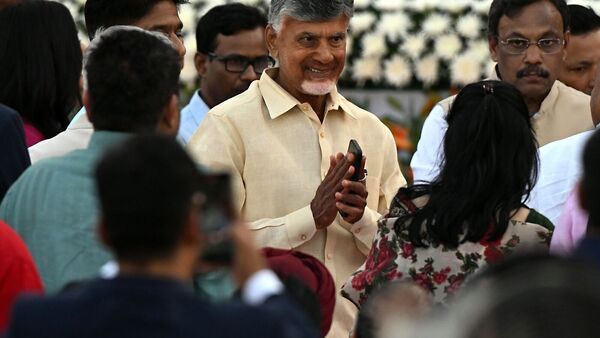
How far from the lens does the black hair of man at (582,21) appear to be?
8.78m

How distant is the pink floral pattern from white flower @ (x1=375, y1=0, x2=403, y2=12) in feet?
18.1

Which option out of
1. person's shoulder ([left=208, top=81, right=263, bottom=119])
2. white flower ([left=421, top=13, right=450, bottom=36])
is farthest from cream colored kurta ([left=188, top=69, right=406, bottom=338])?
white flower ([left=421, top=13, right=450, bottom=36])

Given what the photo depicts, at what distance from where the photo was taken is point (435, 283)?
5.02 metres

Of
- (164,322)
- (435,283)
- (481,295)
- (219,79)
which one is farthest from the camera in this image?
(219,79)

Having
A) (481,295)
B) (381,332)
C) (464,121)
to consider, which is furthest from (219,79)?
(481,295)

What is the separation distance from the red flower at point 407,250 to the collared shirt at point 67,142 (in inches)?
51.3

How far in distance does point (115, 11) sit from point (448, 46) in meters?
3.97

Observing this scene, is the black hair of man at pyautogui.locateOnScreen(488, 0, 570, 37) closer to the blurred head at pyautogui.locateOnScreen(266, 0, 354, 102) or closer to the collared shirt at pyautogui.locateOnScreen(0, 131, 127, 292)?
the blurred head at pyautogui.locateOnScreen(266, 0, 354, 102)

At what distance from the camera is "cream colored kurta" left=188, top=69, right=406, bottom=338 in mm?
6172

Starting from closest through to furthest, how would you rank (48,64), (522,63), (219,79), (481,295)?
(481,295) → (48,64) → (522,63) → (219,79)

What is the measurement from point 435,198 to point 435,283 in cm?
30

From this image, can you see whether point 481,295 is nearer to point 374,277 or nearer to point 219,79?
point 374,277

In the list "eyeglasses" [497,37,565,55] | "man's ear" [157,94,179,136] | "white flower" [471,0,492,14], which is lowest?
"white flower" [471,0,492,14]

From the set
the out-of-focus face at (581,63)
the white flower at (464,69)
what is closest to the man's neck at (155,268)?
the out-of-focus face at (581,63)
